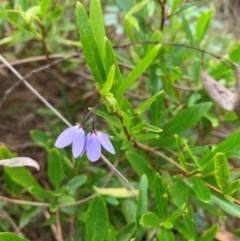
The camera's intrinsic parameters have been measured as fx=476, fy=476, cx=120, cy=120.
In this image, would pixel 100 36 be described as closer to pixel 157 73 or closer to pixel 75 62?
pixel 157 73

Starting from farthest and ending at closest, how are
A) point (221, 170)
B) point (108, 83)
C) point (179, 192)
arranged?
1. point (179, 192)
2. point (221, 170)
3. point (108, 83)

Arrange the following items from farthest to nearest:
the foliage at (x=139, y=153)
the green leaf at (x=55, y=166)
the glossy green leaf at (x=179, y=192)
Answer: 1. the green leaf at (x=55, y=166)
2. the glossy green leaf at (x=179, y=192)
3. the foliage at (x=139, y=153)

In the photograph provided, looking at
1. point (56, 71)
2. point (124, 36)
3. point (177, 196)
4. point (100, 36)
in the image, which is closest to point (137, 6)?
point (100, 36)

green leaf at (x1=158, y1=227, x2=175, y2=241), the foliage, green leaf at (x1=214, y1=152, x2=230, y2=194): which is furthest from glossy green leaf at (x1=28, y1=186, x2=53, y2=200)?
green leaf at (x1=214, y1=152, x2=230, y2=194)

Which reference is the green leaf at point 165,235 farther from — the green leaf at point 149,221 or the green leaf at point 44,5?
the green leaf at point 44,5

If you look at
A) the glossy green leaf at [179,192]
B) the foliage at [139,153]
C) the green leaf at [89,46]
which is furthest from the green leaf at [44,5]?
the glossy green leaf at [179,192]

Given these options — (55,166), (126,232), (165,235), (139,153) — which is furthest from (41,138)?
(165,235)

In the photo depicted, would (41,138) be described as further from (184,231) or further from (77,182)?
(184,231)
